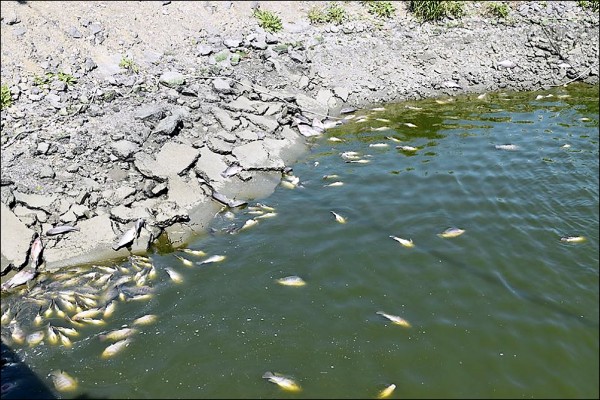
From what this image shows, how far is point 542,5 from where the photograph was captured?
19203 millimetres

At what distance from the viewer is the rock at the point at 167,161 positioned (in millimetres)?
10836

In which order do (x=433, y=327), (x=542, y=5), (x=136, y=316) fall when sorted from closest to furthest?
(x=433, y=327) → (x=136, y=316) → (x=542, y=5)

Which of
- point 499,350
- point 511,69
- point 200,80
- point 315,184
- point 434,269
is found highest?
point 200,80

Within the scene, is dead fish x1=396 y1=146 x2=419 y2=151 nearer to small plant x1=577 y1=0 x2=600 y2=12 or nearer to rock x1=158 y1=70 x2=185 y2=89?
rock x1=158 y1=70 x2=185 y2=89

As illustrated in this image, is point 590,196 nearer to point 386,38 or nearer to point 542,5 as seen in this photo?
point 386,38

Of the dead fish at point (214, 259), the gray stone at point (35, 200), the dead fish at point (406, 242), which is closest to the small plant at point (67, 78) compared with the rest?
the gray stone at point (35, 200)

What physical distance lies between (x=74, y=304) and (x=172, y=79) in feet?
25.2

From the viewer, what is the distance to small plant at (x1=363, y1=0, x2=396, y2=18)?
61.9 ft

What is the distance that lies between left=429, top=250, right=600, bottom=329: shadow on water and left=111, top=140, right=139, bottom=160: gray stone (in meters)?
7.27

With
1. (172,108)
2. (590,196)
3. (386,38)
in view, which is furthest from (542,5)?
(172,108)

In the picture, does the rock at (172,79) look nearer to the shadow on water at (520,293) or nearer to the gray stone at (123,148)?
the gray stone at (123,148)

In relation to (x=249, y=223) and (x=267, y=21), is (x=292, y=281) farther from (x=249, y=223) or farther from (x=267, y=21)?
(x=267, y=21)

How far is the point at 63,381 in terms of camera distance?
6824mm

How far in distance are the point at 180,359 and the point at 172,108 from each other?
7.55 m
